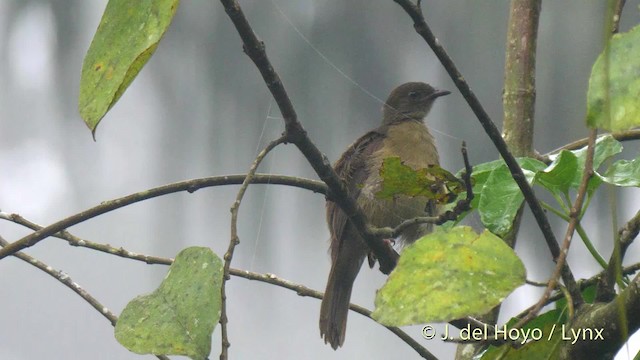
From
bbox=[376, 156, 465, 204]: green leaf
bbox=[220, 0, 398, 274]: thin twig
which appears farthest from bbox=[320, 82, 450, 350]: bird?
bbox=[376, 156, 465, 204]: green leaf

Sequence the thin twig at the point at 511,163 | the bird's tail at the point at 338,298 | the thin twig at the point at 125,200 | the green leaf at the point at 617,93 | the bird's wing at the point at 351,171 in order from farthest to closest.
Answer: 1. the bird's wing at the point at 351,171
2. the bird's tail at the point at 338,298
3. the thin twig at the point at 125,200
4. the thin twig at the point at 511,163
5. the green leaf at the point at 617,93

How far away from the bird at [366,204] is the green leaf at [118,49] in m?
2.07

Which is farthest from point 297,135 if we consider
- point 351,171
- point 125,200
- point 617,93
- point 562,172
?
point 351,171

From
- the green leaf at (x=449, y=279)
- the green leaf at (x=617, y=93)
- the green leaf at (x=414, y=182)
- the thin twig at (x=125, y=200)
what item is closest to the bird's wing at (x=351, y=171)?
the thin twig at (x=125, y=200)

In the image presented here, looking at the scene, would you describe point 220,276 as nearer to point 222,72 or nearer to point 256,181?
point 256,181

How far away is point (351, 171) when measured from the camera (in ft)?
10.9

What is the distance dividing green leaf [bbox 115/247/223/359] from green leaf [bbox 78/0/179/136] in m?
0.26

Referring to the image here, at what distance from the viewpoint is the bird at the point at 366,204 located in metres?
3.04

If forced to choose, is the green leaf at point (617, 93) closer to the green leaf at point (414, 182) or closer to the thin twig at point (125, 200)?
the green leaf at point (414, 182)

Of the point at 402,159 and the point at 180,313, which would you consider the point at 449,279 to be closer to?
the point at 180,313

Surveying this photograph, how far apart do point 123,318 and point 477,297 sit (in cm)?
44

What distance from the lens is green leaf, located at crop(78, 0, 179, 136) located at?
33.9 inches

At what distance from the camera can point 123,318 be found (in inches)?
41.6

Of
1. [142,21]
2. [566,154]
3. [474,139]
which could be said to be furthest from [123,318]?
[474,139]
